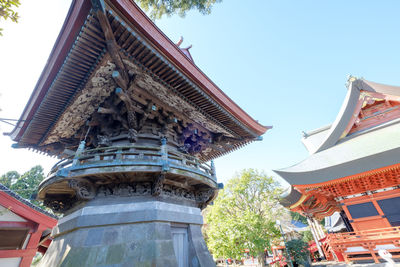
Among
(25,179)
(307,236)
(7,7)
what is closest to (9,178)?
(25,179)

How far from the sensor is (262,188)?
16891mm

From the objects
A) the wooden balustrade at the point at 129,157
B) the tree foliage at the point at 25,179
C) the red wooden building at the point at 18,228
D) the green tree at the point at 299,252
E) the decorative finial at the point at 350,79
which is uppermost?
the tree foliage at the point at 25,179

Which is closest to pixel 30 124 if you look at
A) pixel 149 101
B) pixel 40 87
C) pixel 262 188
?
pixel 40 87

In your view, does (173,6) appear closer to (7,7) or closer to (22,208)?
(7,7)

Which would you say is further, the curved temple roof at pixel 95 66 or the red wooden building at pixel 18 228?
the red wooden building at pixel 18 228

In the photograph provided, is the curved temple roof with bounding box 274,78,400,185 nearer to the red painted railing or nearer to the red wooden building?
the red painted railing

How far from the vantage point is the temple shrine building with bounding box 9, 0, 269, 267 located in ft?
16.4

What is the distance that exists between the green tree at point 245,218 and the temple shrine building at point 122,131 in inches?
310

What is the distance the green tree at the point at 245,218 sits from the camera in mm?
13641

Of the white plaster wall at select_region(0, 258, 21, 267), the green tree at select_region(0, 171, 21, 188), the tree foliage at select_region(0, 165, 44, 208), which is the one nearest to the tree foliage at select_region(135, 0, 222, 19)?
the white plaster wall at select_region(0, 258, 21, 267)

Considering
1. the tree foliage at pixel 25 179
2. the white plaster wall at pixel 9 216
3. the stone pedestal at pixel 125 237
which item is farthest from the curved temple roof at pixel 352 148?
the tree foliage at pixel 25 179

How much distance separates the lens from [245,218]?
14.1m

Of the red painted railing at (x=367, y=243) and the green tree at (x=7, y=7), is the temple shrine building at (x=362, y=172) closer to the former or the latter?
the red painted railing at (x=367, y=243)

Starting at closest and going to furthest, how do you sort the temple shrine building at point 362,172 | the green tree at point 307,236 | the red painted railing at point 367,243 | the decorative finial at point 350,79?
the red painted railing at point 367,243
the temple shrine building at point 362,172
the decorative finial at point 350,79
the green tree at point 307,236
